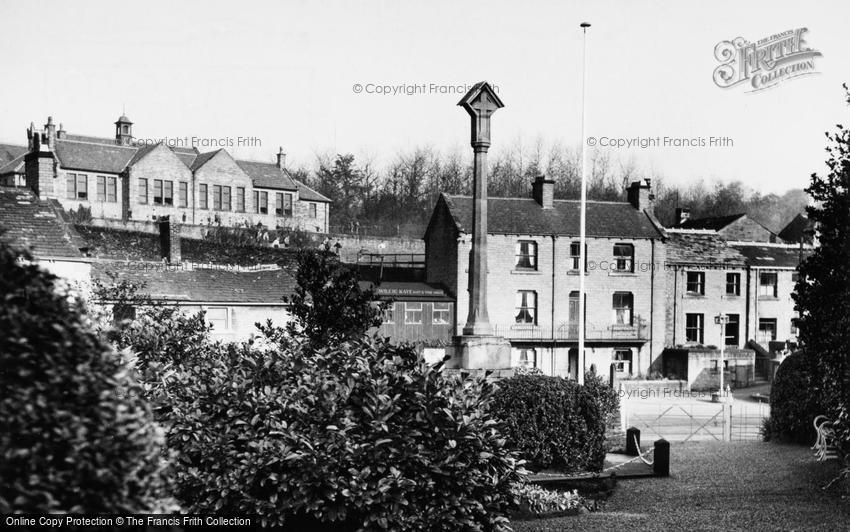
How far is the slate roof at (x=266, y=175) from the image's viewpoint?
58.4 m

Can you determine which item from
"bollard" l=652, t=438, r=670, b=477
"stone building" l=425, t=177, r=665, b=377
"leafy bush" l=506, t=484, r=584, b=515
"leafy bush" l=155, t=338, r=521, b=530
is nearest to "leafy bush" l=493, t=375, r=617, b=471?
"leafy bush" l=506, t=484, r=584, b=515

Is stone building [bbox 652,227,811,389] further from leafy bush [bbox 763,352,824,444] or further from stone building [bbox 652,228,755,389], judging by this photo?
leafy bush [bbox 763,352,824,444]

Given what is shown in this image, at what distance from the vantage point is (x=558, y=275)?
42.3 m

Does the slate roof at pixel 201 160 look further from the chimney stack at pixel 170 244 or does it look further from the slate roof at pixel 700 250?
the slate roof at pixel 700 250

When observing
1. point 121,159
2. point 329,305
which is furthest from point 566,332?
point 121,159

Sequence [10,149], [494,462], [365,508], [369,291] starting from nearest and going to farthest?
[365,508], [494,462], [369,291], [10,149]

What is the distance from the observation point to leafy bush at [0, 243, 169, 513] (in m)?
3.86

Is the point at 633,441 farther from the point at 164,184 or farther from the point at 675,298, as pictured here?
the point at 164,184

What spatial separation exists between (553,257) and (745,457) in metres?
26.1

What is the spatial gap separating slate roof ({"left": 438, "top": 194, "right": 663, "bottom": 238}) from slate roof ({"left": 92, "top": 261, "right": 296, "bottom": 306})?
10.9 m

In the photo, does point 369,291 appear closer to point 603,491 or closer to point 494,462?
point 603,491

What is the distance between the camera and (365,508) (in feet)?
24.8

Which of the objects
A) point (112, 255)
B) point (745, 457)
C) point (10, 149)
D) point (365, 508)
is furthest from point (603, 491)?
point (10, 149)

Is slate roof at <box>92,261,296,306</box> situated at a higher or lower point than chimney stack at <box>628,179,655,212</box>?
lower
